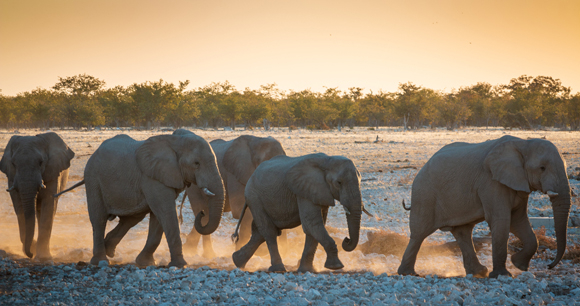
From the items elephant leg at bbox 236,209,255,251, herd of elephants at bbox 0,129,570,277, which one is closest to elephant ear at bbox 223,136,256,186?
elephant leg at bbox 236,209,255,251

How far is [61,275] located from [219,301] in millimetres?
2503

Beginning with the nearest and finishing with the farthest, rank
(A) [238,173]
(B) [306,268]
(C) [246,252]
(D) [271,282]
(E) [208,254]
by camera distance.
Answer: (D) [271,282] → (B) [306,268] → (C) [246,252] → (E) [208,254] → (A) [238,173]

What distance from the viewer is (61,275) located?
6.24m

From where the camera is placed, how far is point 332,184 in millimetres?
6715

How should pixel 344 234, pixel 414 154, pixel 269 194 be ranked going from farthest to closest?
pixel 414 154 < pixel 344 234 < pixel 269 194

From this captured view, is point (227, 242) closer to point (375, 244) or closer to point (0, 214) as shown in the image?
point (375, 244)

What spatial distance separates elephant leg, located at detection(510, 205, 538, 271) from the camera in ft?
21.7

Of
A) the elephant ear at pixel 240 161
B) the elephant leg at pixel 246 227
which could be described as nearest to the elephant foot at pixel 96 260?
the elephant leg at pixel 246 227

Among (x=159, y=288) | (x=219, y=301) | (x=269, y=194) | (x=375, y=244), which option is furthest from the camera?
(x=375, y=244)

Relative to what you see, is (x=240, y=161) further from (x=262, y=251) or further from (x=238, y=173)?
(x=262, y=251)

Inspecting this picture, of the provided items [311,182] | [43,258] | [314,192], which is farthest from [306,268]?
[43,258]

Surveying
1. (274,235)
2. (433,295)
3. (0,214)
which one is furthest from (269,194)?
(0,214)

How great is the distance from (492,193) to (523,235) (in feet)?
2.71

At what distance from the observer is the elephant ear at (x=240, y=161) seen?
9359 mm
